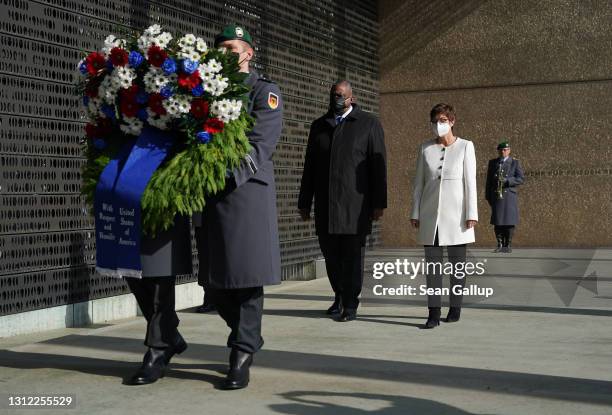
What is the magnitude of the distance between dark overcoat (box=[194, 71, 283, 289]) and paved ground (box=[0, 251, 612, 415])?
0.63 metres

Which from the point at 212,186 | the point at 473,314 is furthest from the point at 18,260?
the point at 473,314

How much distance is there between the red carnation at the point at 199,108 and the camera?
554cm

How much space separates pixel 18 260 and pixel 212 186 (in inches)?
127

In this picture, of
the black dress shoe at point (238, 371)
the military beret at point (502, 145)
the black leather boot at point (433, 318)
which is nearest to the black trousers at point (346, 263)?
the black leather boot at point (433, 318)

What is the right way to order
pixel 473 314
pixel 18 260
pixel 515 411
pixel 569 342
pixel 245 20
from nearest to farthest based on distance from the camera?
pixel 515 411, pixel 569 342, pixel 18 260, pixel 473 314, pixel 245 20

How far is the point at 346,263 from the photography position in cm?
873

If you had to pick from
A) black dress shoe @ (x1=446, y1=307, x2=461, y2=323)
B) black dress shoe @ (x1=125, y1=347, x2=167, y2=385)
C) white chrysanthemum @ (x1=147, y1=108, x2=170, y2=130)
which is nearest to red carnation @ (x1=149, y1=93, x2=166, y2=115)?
white chrysanthemum @ (x1=147, y1=108, x2=170, y2=130)

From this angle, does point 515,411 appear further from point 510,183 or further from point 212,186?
point 510,183

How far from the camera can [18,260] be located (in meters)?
8.20

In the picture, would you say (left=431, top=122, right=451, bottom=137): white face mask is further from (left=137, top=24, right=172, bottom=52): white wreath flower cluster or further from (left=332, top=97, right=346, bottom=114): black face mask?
(left=137, top=24, right=172, bottom=52): white wreath flower cluster

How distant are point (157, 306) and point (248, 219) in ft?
2.29

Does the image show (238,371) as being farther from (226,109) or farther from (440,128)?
(440,128)

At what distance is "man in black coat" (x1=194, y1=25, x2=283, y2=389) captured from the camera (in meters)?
5.70

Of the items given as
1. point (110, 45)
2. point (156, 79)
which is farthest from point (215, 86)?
point (110, 45)
